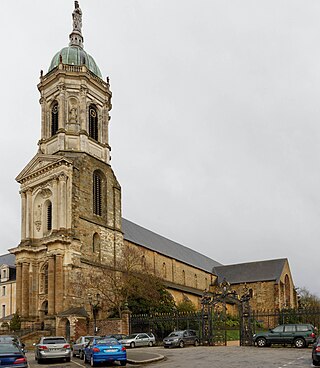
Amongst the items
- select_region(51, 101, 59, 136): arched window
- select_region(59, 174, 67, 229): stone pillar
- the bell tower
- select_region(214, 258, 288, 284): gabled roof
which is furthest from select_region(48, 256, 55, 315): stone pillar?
select_region(214, 258, 288, 284): gabled roof

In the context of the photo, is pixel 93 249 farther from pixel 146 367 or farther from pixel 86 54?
pixel 146 367

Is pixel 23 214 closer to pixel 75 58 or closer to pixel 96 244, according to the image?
pixel 96 244

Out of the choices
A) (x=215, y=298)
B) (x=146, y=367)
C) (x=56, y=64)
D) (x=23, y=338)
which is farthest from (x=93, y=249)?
(x=146, y=367)

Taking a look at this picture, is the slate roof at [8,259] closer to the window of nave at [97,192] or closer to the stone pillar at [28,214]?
the stone pillar at [28,214]

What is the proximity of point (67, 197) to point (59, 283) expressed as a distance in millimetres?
8038

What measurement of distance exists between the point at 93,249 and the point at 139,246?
35.5 feet

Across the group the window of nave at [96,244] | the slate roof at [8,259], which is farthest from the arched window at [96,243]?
the slate roof at [8,259]

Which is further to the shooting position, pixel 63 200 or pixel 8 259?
pixel 8 259

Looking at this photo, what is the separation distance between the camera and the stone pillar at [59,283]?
149 feet

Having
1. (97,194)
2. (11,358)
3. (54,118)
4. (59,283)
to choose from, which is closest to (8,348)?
(11,358)

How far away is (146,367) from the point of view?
22.2 metres

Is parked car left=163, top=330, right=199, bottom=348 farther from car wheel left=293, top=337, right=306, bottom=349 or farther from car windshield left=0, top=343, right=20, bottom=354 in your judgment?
car windshield left=0, top=343, right=20, bottom=354

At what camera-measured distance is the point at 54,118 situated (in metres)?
55.7

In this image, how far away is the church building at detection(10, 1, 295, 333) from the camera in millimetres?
47250
